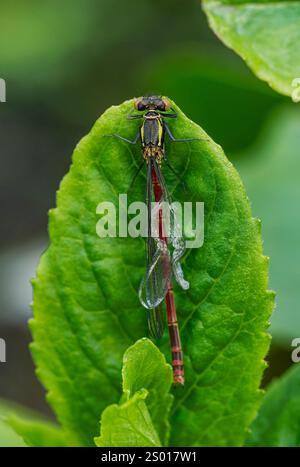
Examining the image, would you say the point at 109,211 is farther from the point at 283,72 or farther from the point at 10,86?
the point at 10,86

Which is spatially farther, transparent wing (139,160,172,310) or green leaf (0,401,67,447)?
green leaf (0,401,67,447)

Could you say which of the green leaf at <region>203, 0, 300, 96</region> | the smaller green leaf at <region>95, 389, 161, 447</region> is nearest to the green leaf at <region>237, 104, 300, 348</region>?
the green leaf at <region>203, 0, 300, 96</region>

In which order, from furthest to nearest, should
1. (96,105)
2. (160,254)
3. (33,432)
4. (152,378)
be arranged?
(96,105)
(33,432)
(160,254)
(152,378)

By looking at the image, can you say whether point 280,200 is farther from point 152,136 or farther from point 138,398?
point 138,398

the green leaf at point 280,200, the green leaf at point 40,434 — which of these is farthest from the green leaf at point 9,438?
the green leaf at point 280,200

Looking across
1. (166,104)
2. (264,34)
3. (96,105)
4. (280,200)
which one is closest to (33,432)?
(166,104)

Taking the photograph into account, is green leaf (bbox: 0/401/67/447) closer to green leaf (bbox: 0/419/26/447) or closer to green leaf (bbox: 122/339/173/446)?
green leaf (bbox: 0/419/26/447)

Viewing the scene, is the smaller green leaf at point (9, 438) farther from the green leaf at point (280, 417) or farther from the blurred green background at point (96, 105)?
the blurred green background at point (96, 105)
